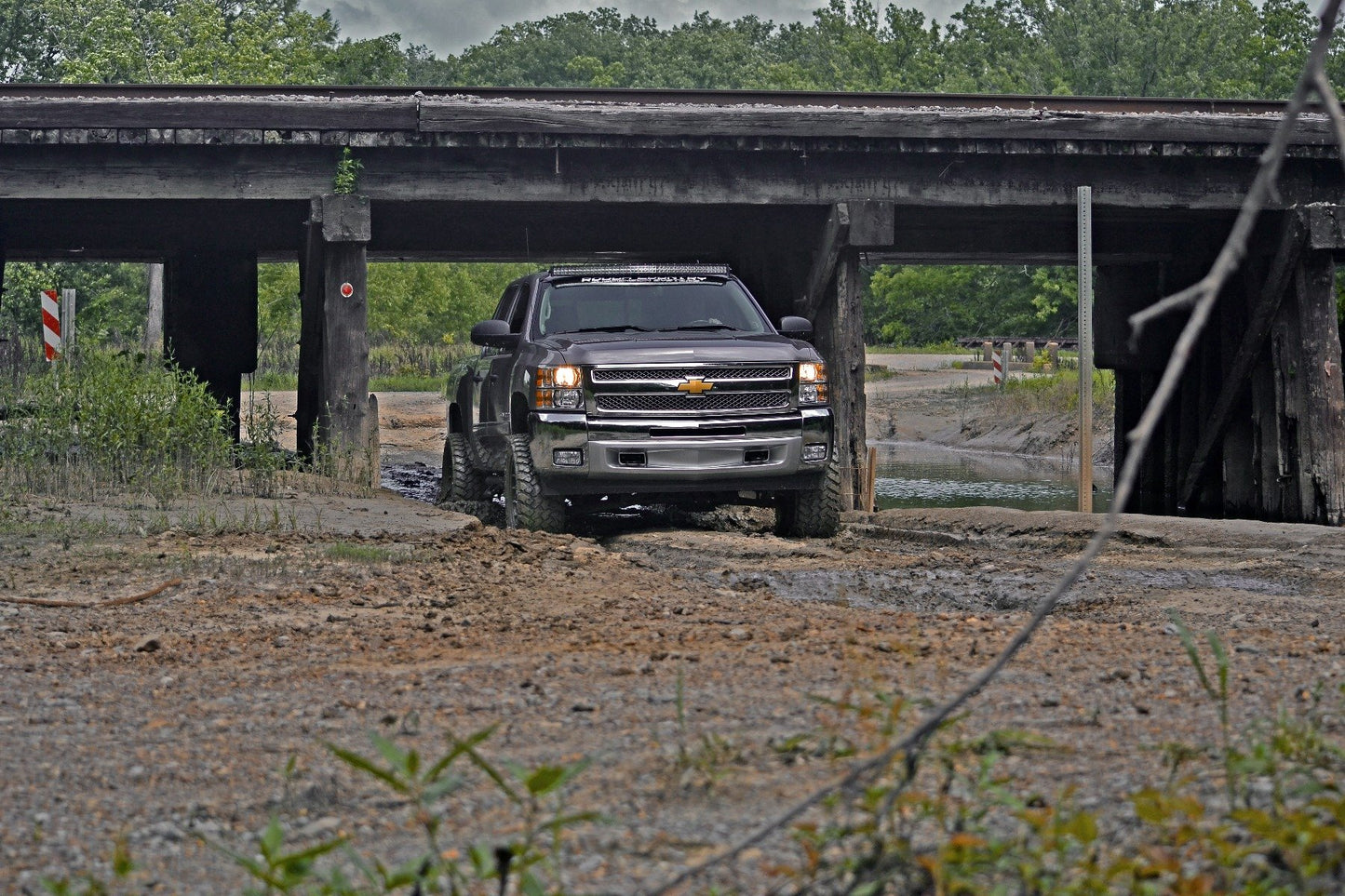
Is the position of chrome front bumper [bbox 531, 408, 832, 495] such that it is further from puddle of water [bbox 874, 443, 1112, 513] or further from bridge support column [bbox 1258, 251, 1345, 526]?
puddle of water [bbox 874, 443, 1112, 513]

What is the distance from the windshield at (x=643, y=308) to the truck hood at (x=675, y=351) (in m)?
0.50

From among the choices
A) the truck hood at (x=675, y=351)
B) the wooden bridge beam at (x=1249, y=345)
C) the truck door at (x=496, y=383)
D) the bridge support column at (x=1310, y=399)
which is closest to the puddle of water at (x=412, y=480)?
the truck door at (x=496, y=383)

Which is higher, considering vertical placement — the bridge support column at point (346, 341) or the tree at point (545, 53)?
the tree at point (545, 53)

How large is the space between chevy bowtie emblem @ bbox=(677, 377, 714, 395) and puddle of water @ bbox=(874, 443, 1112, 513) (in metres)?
6.55

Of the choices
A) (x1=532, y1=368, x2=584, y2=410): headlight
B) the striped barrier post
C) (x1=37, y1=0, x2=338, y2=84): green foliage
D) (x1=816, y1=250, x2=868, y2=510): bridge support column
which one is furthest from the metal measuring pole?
(x1=37, y1=0, x2=338, y2=84): green foliage

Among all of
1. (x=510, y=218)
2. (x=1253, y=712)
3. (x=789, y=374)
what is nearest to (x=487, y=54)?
(x=510, y=218)

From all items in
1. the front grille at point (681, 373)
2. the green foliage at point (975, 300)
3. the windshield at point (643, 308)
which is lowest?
the front grille at point (681, 373)

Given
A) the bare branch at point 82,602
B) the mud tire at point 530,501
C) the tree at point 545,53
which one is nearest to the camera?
the bare branch at point 82,602

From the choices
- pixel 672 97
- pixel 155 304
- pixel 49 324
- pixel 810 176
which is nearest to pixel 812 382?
pixel 810 176

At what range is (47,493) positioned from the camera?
11930 mm

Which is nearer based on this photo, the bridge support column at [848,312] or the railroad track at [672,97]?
the bridge support column at [848,312]

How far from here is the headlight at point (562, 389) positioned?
11070 mm

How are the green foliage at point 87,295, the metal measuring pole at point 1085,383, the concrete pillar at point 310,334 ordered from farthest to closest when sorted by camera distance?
the green foliage at point 87,295
the concrete pillar at point 310,334
the metal measuring pole at point 1085,383

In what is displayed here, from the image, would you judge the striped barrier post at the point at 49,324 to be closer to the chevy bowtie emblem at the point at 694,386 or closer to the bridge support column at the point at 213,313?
the bridge support column at the point at 213,313
